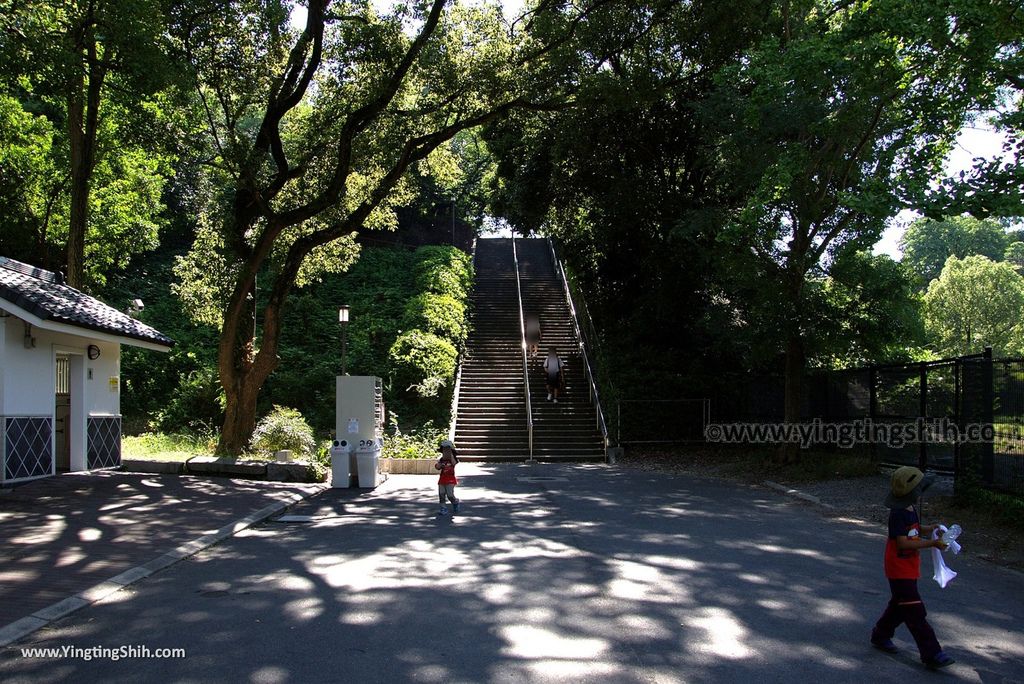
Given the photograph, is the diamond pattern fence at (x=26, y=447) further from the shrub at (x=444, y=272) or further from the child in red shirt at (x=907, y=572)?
the shrub at (x=444, y=272)

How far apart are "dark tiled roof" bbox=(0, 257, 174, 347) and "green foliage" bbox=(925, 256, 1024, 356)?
34385mm

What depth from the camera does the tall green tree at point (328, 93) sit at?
17094 mm

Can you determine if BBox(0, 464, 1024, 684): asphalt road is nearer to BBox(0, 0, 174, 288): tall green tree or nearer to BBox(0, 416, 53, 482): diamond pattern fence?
BBox(0, 416, 53, 482): diamond pattern fence

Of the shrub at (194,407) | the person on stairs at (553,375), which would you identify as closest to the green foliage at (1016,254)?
the person on stairs at (553,375)

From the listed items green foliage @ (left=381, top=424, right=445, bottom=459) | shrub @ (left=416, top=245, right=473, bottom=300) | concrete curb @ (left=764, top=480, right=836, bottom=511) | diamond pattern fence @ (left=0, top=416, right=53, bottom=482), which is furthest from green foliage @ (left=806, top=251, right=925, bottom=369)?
shrub @ (left=416, top=245, right=473, bottom=300)

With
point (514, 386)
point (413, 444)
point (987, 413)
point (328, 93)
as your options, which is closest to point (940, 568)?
point (987, 413)

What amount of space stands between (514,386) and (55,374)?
1340 centimetres

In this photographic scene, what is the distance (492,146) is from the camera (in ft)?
96.1

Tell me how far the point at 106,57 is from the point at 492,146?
50.3 ft

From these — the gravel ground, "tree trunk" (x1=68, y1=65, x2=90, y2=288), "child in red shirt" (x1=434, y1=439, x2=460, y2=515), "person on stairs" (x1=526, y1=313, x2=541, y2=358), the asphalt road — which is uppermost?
"tree trunk" (x1=68, y1=65, x2=90, y2=288)

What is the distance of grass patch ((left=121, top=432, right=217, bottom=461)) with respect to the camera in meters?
17.2

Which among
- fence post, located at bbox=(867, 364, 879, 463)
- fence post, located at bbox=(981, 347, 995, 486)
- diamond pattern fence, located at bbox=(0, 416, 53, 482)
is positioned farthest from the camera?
fence post, located at bbox=(867, 364, 879, 463)

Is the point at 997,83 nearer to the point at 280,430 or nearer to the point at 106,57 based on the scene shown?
the point at 280,430

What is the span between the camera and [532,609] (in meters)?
6.68
